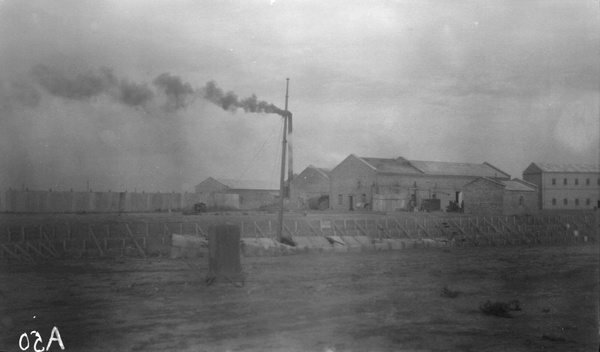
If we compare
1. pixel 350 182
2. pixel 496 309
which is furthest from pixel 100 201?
pixel 496 309

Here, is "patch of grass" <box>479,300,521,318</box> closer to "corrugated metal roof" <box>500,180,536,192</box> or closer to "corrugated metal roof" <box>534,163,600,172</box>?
"corrugated metal roof" <box>534,163,600,172</box>

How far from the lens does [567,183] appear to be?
17438 mm

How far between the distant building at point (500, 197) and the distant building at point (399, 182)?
473 millimetres

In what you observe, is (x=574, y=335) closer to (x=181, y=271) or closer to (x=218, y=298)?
(x=218, y=298)

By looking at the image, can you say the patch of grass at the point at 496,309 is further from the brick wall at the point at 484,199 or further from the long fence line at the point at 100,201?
the long fence line at the point at 100,201

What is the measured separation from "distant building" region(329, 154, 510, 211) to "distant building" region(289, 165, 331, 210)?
39 cm

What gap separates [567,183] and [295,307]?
1122 centimetres

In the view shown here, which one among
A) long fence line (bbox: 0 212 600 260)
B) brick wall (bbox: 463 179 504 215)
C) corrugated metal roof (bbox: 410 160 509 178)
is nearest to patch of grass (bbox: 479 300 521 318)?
corrugated metal roof (bbox: 410 160 509 178)

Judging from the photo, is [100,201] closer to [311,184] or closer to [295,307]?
[311,184]

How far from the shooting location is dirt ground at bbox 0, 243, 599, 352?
8.67 m

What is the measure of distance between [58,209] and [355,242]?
516 inches

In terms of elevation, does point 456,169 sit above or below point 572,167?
above

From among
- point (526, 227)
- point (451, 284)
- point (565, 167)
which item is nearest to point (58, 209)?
point (451, 284)

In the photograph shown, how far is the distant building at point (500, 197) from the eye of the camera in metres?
22.9
